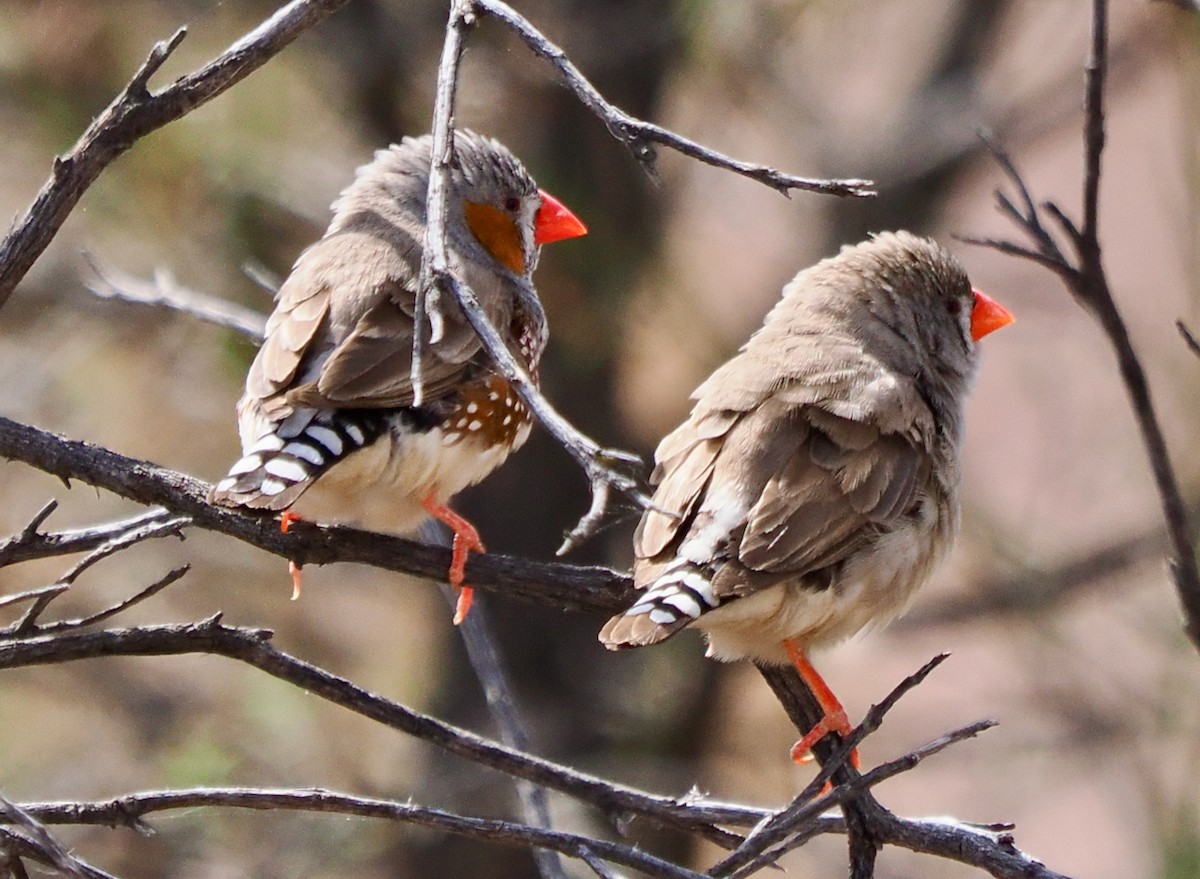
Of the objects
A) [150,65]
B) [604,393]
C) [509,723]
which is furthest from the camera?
[604,393]

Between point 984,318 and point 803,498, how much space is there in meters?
1.22

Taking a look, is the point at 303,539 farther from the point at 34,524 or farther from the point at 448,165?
the point at 448,165

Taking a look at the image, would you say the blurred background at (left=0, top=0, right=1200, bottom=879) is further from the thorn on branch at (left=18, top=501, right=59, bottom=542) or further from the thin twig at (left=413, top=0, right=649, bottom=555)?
the thin twig at (left=413, top=0, right=649, bottom=555)

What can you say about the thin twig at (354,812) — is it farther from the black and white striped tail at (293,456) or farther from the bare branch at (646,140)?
the bare branch at (646,140)

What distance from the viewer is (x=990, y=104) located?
6.89 metres

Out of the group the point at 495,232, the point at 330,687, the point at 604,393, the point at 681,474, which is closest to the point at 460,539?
the point at 681,474

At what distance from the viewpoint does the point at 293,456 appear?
2.74m

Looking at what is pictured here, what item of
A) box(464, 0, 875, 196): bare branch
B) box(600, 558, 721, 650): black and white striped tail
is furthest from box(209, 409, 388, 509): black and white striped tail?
box(464, 0, 875, 196): bare branch

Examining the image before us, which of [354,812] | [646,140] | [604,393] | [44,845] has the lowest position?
[44,845]

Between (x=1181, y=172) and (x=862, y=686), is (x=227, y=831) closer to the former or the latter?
(x=862, y=686)

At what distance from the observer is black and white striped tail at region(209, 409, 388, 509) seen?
2502 mm

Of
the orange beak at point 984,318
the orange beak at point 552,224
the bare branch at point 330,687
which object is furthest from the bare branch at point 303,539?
the orange beak at point 984,318

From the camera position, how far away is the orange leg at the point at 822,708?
286cm

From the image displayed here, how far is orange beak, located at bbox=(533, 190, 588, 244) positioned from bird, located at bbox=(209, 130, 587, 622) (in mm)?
309
